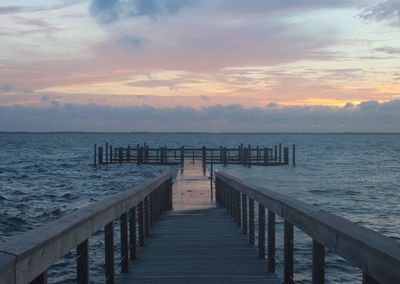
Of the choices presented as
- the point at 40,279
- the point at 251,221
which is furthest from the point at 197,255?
the point at 40,279

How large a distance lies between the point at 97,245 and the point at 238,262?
7.20 metres

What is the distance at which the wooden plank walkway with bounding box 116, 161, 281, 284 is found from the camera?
611 centimetres

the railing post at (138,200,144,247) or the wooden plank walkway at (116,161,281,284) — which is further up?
the railing post at (138,200,144,247)

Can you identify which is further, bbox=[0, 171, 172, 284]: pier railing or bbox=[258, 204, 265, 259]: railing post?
bbox=[258, 204, 265, 259]: railing post

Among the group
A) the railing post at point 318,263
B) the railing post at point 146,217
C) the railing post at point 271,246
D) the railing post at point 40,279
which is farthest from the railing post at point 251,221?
the railing post at point 40,279

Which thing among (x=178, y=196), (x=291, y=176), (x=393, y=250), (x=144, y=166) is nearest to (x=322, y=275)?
(x=393, y=250)

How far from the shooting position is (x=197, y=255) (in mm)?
7262

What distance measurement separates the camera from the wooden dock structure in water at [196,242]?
2.97m

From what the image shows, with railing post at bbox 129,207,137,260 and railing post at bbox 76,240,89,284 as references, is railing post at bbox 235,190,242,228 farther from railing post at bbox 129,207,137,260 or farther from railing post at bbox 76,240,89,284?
railing post at bbox 76,240,89,284

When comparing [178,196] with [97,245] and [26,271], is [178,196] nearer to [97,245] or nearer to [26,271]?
[97,245]

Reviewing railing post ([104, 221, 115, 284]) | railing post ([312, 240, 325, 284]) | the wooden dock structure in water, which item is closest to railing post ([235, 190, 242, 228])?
the wooden dock structure in water

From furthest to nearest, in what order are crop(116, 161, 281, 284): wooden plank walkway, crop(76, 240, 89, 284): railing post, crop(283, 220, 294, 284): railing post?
crop(116, 161, 281, 284): wooden plank walkway, crop(283, 220, 294, 284): railing post, crop(76, 240, 89, 284): railing post

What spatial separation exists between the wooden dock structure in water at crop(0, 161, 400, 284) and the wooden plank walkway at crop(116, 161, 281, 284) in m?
0.01

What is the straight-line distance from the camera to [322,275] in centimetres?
424
